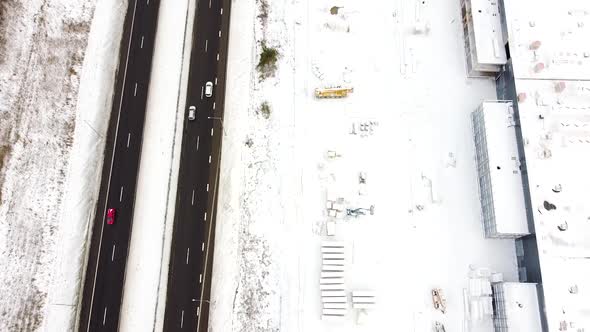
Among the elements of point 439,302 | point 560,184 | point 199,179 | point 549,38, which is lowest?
point 439,302

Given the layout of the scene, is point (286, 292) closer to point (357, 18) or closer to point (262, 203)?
point (262, 203)

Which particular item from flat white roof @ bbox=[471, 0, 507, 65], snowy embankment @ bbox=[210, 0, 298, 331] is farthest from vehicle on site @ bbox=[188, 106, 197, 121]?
flat white roof @ bbox=[471, 0, 507, 65]

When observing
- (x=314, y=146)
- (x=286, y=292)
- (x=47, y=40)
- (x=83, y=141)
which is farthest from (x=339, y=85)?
(x=47, y=40)

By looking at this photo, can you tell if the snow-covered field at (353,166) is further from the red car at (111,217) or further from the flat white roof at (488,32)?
the red car at (111,217)

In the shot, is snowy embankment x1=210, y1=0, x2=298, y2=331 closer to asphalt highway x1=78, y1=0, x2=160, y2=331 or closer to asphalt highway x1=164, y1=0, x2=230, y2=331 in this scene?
asphalt highway x1=164, y1=0, x2=230, y2=331

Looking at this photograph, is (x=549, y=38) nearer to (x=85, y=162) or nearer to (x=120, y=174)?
(x=120, y=174)

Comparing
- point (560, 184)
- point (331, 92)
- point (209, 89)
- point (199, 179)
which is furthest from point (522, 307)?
point (209, 89)

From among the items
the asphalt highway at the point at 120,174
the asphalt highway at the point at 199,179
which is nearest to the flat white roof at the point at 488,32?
the asphalt highway at the point at 199,179
